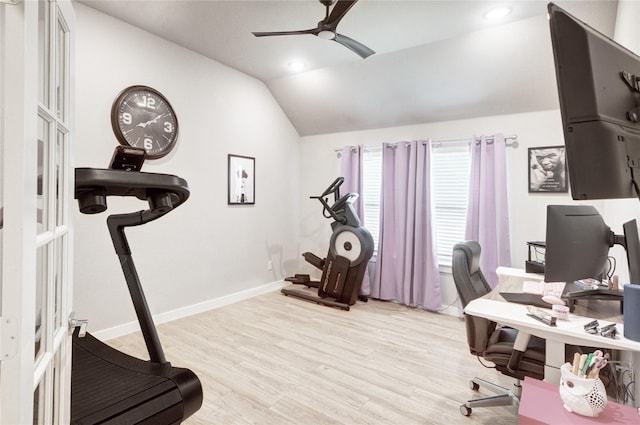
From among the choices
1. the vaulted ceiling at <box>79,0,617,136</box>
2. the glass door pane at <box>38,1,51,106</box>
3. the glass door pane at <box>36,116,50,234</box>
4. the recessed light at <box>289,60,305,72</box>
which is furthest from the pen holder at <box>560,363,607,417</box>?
the recessed light at <box>289,60,305,72</box>

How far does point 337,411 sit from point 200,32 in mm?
3407

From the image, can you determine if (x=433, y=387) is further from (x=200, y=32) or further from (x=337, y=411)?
(x=200, y=32)

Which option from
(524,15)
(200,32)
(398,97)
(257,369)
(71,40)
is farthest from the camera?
(398,97)

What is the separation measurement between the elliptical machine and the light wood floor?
0.24 meters

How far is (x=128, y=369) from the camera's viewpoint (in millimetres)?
1460

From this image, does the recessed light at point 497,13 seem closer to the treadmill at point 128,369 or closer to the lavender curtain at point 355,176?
the lavender curtain at point 355,176

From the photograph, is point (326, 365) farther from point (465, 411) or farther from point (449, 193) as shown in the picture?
point (449, 193)

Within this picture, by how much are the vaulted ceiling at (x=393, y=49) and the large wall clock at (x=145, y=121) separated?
0.66 metres

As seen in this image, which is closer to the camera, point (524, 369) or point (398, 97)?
point (524, 369)

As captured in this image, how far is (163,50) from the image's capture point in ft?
10.7

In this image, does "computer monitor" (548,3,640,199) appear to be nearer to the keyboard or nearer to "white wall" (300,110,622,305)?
the keyboard

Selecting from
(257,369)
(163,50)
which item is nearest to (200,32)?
(163,50)

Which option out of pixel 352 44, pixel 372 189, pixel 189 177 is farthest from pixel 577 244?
pixel 189 177

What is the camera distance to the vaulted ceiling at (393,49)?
2607 mm
